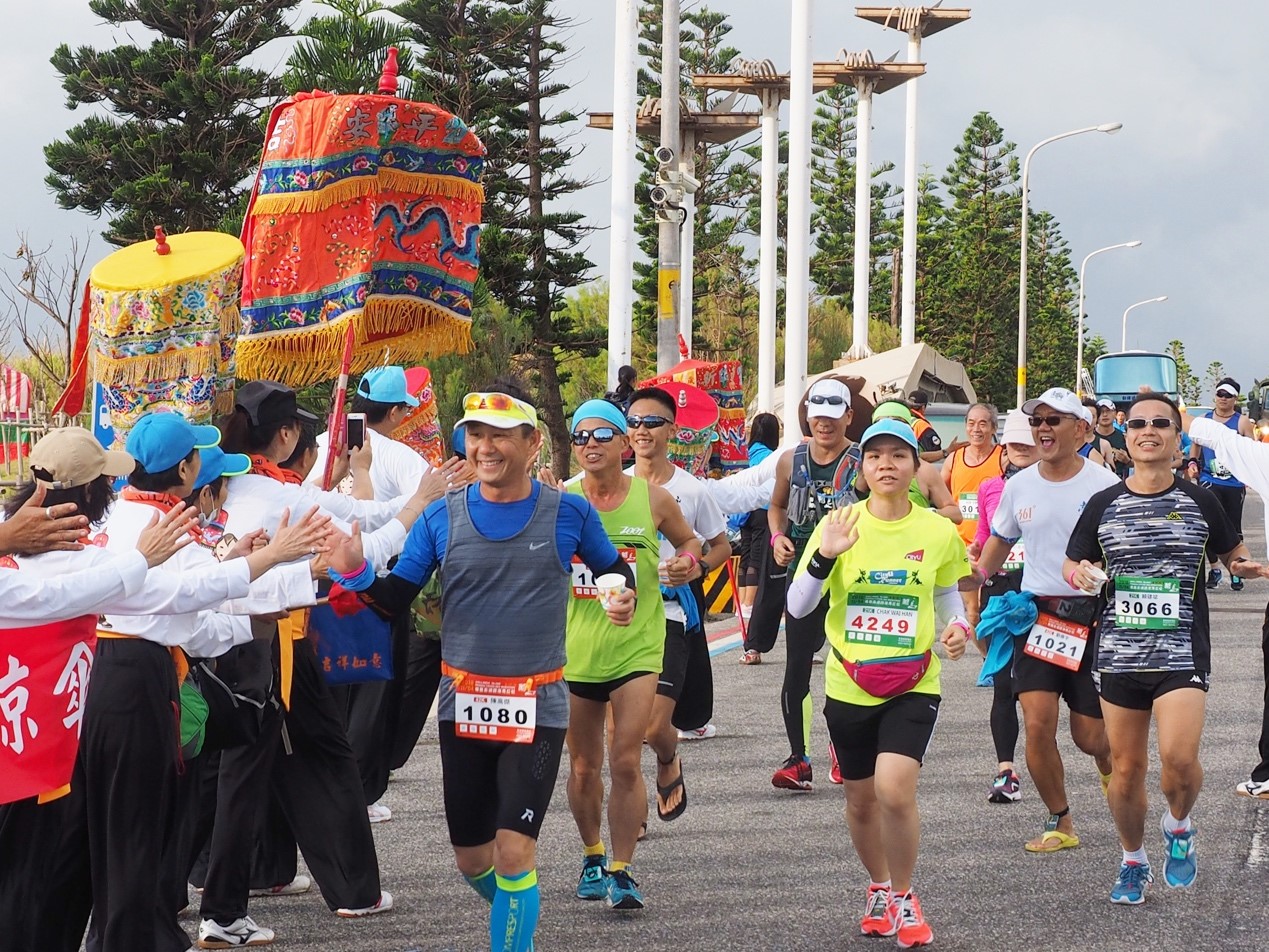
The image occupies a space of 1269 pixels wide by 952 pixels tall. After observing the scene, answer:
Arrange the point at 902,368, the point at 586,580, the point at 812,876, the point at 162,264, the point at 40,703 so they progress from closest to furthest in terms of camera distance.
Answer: the point at 40,703, the point at 586,580, the point at 812,876, the point at 162,264, the point at 902,368

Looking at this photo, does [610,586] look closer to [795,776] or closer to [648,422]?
[648,422]

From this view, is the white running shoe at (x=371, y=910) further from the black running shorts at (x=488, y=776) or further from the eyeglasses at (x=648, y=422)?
the eyeglasses at (x=648, y=422)

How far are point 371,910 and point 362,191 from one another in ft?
9.81

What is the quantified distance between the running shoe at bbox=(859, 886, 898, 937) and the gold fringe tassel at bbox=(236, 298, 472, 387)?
10.3 feet

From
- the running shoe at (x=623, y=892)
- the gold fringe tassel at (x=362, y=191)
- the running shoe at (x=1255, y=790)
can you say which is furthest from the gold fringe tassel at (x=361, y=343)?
the running shoe at (x=1255, y=790)

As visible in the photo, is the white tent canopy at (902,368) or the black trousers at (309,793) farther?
the white tent canopy at (902,368)

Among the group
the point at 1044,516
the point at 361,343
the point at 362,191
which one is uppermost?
the point at 362,191

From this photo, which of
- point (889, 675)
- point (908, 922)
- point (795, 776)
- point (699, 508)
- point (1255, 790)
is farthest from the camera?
point (795, 776)

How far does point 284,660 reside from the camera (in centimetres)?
627

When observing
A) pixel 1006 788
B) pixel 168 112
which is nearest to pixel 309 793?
pixel 1006 788

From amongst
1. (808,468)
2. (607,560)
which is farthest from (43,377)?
(607,560)

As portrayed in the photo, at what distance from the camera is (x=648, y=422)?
25.6 ft

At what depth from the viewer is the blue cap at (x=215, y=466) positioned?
18.6 ft

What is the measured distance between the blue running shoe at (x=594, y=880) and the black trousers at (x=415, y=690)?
127 cm
